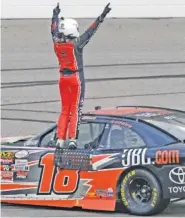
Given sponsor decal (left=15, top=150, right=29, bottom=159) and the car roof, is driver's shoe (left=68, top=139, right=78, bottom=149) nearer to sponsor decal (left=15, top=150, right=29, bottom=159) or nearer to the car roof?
the car roof

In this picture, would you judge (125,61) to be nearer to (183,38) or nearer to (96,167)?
(183,38)

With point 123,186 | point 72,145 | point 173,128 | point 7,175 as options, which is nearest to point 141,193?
point 123,186

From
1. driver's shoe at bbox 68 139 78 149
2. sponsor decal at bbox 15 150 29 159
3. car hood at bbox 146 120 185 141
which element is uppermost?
car hood at bbox 146 120 185 141

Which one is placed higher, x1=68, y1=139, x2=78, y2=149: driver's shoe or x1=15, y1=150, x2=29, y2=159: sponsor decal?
x1=68, y1=139, x2=78, y2=149: driver's shoe

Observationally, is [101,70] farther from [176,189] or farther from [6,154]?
[176,189]

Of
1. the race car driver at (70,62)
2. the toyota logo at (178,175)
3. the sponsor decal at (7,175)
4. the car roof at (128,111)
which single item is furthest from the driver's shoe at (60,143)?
the toyota logo at (178,175)

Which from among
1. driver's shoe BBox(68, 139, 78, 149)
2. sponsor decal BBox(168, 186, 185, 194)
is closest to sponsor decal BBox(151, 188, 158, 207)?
sponsor decal BBox(168, 186, 185, 194)

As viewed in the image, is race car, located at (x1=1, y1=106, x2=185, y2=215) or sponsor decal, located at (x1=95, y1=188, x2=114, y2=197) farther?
sponsor decal, located at (x1=95, y1=188, x2=114, y2=197)

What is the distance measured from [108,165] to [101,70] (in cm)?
1220

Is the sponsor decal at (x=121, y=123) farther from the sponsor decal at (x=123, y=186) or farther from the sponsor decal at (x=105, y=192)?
the sponsor decal at (x=105, y=192)

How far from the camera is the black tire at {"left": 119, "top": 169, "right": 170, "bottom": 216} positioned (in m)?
9.61

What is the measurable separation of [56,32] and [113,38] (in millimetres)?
16315

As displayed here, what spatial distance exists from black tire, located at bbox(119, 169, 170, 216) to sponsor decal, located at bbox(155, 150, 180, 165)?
21cm

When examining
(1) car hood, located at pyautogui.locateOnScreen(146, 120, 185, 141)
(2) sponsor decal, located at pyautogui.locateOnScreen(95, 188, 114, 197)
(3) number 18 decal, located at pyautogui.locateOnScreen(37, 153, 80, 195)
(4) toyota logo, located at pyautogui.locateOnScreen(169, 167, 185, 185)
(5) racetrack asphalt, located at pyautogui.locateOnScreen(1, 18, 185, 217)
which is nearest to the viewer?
(4) toyota logo, located at pyautogui.locateOnScreen(169, 167, 185, 185)
